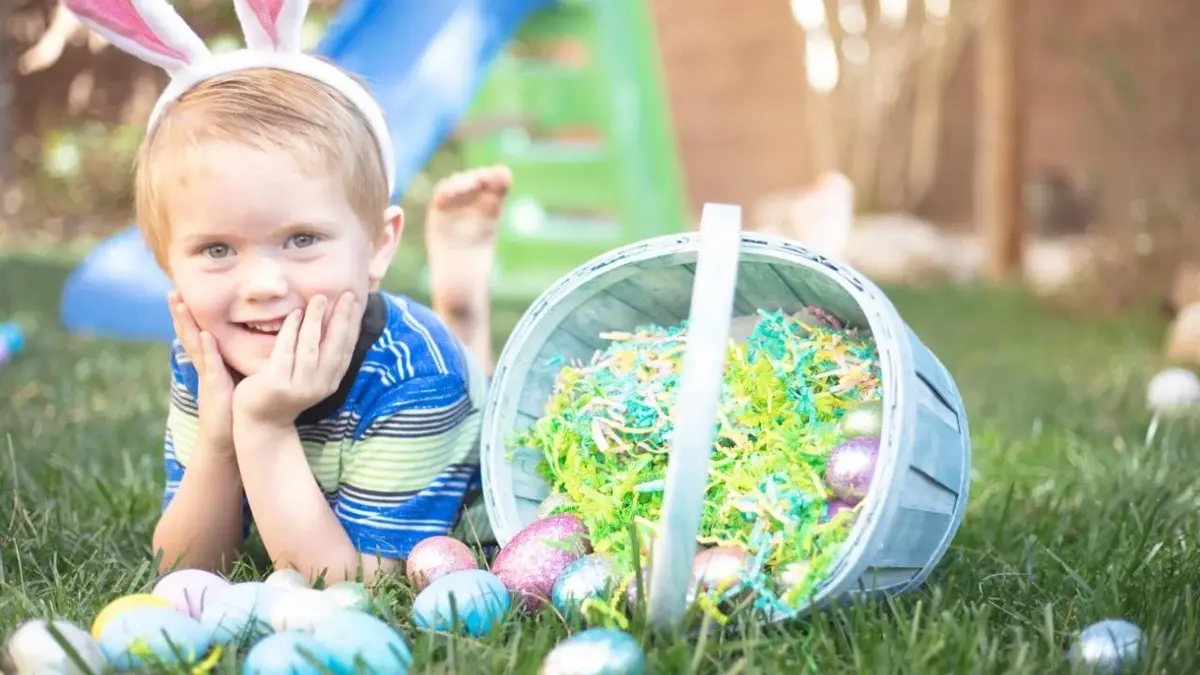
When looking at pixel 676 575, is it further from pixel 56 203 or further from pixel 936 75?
pixel 936 75

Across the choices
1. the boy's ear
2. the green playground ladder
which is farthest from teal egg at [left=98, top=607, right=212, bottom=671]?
the green playground ladder

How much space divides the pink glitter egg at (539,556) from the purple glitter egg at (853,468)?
289mm

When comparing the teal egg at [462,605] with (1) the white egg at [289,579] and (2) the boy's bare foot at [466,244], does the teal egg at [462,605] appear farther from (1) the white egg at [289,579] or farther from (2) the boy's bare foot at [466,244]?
(2) the boy's bare foot at [466,244]

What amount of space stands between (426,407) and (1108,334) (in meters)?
2.88

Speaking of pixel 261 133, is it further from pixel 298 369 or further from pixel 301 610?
pixel 301 610

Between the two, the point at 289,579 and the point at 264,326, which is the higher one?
the point at 264,326

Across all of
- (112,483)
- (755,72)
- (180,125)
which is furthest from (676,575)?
(755,72)

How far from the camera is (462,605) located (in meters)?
1.22

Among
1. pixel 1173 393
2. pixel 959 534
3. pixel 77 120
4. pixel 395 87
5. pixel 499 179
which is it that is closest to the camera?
pixel 959 534

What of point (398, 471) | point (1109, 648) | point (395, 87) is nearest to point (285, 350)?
point (398, 471)

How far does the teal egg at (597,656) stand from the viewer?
3.46 ft

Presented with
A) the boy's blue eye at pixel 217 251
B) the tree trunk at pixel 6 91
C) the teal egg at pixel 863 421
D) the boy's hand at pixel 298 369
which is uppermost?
the tree trunk at pixel 6 91

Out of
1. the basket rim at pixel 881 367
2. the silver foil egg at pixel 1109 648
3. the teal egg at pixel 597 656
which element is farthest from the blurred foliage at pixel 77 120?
the silver foil egg at pixel 1109 648

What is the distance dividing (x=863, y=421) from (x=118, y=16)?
3.16ft
